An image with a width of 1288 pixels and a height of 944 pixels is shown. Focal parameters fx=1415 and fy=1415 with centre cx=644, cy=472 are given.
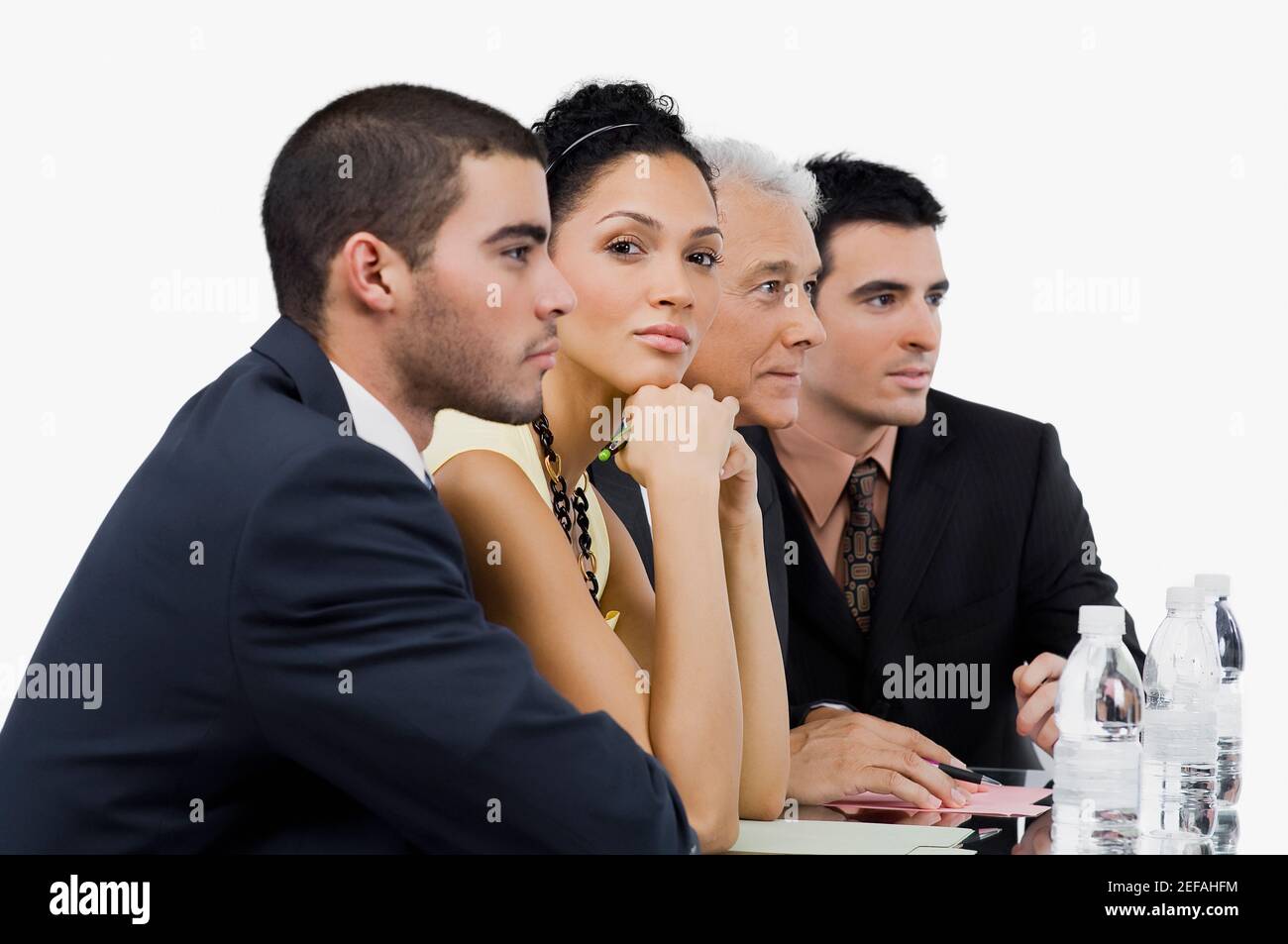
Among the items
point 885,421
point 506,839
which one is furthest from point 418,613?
point 885,421

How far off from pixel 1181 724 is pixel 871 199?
5.58 ft

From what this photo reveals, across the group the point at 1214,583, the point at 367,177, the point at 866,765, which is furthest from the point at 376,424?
the point at 1214,583

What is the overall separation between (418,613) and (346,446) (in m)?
0.20

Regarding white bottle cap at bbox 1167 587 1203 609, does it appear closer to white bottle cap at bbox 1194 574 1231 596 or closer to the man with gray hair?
white bottle cap at bbox 1194 574 1231 596

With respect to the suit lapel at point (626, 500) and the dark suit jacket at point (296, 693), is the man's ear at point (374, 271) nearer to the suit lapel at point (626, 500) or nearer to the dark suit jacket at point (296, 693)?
the dark suit jacket at point (296, 693)

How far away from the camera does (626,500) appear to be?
2934mm

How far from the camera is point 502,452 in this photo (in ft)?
6.81

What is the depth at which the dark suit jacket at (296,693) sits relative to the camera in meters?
1.51

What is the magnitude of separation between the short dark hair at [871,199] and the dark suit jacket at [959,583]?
54 centimetres

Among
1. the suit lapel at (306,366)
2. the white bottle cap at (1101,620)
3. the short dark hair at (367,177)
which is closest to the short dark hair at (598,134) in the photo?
the short dark hair at (367,177)

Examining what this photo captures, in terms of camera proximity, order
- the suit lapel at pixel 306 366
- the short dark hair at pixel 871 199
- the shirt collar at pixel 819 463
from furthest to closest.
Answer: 1. the short dark hair at pixel 871 199
2. the shirt collar at pixel 819 463
3. the suit lapel at pixel 306 366

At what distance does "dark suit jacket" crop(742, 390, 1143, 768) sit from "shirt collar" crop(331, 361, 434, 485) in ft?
5.33

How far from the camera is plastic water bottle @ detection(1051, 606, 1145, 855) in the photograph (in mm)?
2125
